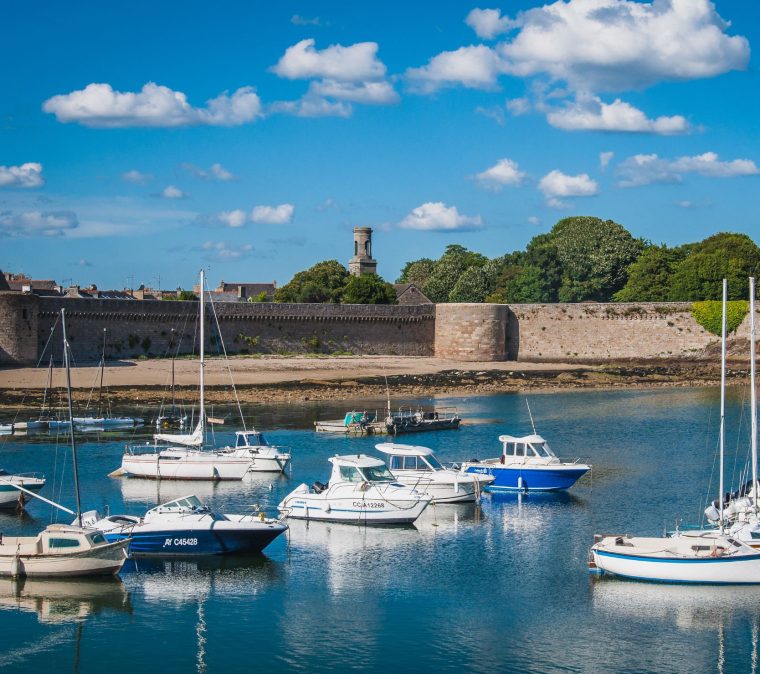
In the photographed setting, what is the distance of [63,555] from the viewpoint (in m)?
19.8

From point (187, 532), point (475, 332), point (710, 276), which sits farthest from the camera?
point (710, 276)

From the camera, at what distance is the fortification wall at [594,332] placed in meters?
66.6

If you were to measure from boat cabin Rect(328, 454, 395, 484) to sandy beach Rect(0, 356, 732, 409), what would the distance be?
2117 centimetres

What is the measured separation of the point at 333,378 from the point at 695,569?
3664cm

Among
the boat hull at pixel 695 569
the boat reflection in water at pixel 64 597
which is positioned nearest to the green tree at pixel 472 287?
the boat hull at pixel 695 569

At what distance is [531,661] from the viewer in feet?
54.2

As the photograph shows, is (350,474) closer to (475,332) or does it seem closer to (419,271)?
(475,332)

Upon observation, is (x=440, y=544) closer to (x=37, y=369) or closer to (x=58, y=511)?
(x=58, y=511)

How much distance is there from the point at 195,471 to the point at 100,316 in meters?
30.8

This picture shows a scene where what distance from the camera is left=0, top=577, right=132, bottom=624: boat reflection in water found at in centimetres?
1880

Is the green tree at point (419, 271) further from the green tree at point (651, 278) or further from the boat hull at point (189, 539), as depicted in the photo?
the boat hull at point (189, 539)

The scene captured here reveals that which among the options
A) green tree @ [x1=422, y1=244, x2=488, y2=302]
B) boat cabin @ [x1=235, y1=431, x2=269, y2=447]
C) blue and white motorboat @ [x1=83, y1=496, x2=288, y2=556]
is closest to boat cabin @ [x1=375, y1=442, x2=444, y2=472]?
boat cabin @ [x1=235, y1=431, x2=269, y2=447]

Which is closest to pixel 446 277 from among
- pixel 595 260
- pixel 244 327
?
pixel 595 260

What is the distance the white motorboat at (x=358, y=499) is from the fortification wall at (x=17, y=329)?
3173 cm
